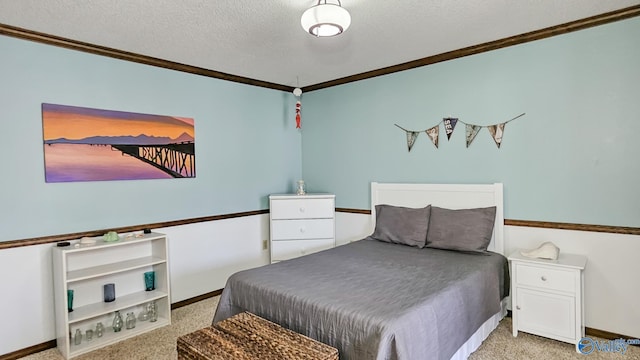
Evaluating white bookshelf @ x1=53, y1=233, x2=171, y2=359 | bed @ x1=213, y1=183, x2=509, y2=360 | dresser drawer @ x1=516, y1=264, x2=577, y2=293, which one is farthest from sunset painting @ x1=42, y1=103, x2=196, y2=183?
dresser drawer @ x1=516, y1=264, x2=577, y2=293

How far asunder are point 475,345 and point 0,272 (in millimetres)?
3317

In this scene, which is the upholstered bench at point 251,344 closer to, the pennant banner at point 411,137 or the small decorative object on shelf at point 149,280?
the small decorative object on shelf at point 149,280

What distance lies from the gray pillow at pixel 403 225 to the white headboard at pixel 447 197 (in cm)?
14

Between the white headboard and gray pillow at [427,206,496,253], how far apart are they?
10 centimetres

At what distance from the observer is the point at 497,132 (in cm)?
305

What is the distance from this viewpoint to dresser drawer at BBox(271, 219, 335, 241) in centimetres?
392

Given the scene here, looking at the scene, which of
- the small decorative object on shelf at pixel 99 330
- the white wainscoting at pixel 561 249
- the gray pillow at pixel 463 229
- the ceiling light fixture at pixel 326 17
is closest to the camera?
the ceiling light fixture at pixel 326 17

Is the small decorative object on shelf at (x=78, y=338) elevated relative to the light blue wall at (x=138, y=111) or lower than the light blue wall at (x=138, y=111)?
lower

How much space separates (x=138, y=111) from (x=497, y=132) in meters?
3.13

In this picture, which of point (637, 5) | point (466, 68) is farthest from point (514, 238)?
point (637, 5)

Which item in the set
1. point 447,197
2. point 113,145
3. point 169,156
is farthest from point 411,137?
point 113,145

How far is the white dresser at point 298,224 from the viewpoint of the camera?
3.92 m

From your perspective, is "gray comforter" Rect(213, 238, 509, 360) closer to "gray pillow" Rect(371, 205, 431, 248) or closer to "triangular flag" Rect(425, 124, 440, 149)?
"gray pillow" Rect(371, 205, 431, 248)

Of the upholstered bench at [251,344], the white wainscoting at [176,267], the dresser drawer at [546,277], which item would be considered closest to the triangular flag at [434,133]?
the dresser drawer at [546,277]
